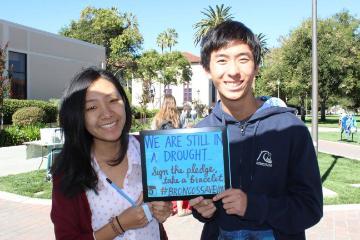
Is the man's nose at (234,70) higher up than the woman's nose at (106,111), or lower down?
higher up

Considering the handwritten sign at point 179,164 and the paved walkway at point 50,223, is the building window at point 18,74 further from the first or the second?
the handwritten sign at point 179,164

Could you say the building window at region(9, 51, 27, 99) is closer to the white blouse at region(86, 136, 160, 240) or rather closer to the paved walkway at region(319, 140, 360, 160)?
the paved walkway at region(319, 140, 360, 160)

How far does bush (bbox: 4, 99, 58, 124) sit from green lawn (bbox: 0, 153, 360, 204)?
13745mm

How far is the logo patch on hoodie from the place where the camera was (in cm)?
207

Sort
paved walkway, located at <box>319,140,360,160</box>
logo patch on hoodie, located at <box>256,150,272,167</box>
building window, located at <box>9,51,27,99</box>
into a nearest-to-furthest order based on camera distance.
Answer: logo patch on hoodie, located at <box>256,150,272,167</box>, paved walkway, located at <box>319,140,360,160</box>, building window, located at <box>9,51,27,99</box>

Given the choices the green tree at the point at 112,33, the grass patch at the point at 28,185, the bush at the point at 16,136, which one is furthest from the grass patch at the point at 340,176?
the green tree at the point at 112,33

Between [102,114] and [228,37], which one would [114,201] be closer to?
[102,114]

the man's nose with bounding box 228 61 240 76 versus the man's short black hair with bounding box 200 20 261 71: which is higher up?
the man's short black hair with bounding box 200 20 261 71

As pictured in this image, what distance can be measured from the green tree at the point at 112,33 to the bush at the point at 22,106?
23.4 metres

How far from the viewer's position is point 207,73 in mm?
2354

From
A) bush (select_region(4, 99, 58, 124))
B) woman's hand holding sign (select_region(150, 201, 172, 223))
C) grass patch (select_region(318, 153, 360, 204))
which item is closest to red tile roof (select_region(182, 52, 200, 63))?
bush (select_region(4, 99, 58, 124))

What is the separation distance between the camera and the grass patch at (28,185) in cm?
863

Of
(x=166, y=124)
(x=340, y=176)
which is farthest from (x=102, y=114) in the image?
(x=340, y=176)

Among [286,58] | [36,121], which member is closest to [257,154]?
[36,121]
